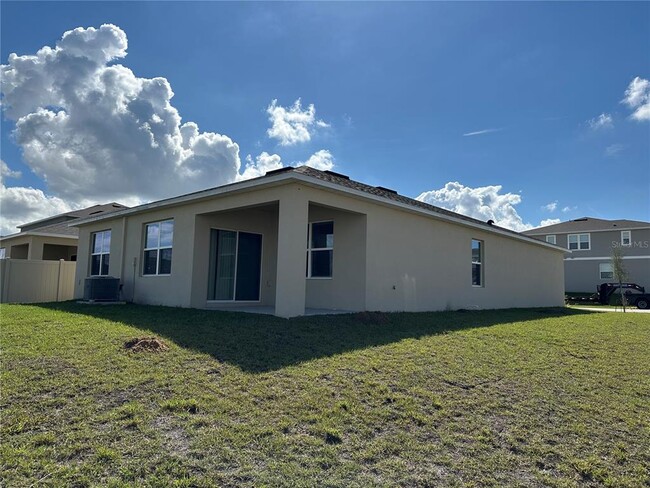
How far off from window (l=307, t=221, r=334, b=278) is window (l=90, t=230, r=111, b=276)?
8.01 meters

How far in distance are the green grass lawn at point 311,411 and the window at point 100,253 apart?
8095 mm

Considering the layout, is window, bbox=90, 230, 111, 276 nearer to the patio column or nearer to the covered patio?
the covered patio

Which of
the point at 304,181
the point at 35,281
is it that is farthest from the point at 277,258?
the point at 35,281

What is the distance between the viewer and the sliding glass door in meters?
12.3

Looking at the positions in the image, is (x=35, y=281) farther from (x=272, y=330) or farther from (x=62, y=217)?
(x=272, y=330)

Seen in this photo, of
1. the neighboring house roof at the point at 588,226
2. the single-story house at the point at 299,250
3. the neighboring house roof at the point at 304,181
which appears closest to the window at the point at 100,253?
the single-story house at the point at 299,250

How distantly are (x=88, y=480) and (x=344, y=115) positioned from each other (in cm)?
1256

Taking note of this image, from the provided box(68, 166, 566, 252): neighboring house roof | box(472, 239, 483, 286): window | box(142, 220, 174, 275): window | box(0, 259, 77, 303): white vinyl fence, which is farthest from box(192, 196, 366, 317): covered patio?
box(0, 259, 77, 303): white vinyl fence

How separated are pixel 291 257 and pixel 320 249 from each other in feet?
10.1

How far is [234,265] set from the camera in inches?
502

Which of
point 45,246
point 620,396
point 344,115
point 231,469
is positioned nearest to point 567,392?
point 620,396

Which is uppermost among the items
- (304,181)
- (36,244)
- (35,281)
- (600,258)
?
(600,258)

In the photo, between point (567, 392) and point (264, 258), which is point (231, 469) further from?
point (264, 258)

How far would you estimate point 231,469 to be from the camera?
322 centimetres
